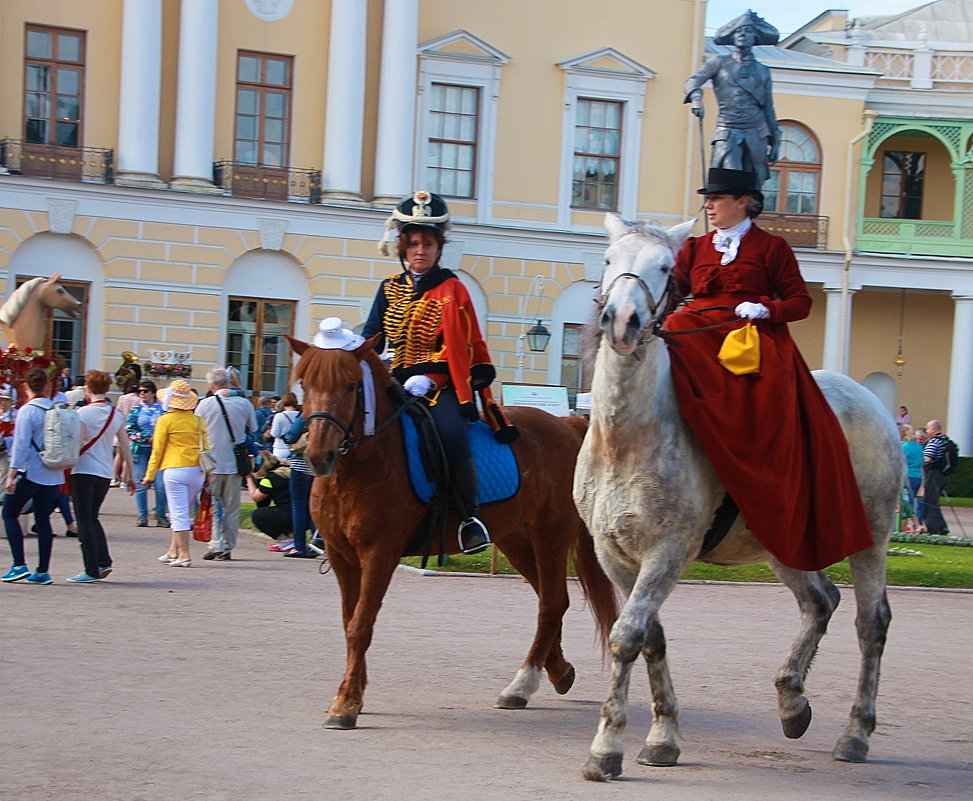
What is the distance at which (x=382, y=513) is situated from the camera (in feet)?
26.2

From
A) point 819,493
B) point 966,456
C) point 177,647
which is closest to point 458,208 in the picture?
point 966,456

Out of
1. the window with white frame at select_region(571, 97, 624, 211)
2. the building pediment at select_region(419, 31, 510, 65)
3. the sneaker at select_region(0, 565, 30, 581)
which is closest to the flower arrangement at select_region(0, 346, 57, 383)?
the sneaker at select_region(0, 565, 30, 581)

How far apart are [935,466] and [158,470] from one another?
48.7ft

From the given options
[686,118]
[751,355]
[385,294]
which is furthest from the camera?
[686,118]

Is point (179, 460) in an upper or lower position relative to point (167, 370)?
upper

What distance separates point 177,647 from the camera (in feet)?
33.1

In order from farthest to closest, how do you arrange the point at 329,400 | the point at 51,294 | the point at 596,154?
the point at 596,154, the point at 51,294, the point at 329,400

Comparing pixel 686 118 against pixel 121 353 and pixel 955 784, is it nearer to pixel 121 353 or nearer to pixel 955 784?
pixel 121 353

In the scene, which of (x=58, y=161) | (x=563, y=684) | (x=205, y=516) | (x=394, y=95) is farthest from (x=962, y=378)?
(x=563, y=684)

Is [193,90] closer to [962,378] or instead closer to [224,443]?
[224,443]

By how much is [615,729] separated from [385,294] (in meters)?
3.36

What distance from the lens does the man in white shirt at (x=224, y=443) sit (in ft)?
55.2

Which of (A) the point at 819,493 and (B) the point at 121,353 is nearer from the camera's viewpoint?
(A) the point at 819,493

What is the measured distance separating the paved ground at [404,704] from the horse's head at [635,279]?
→ 2041 millimetres
